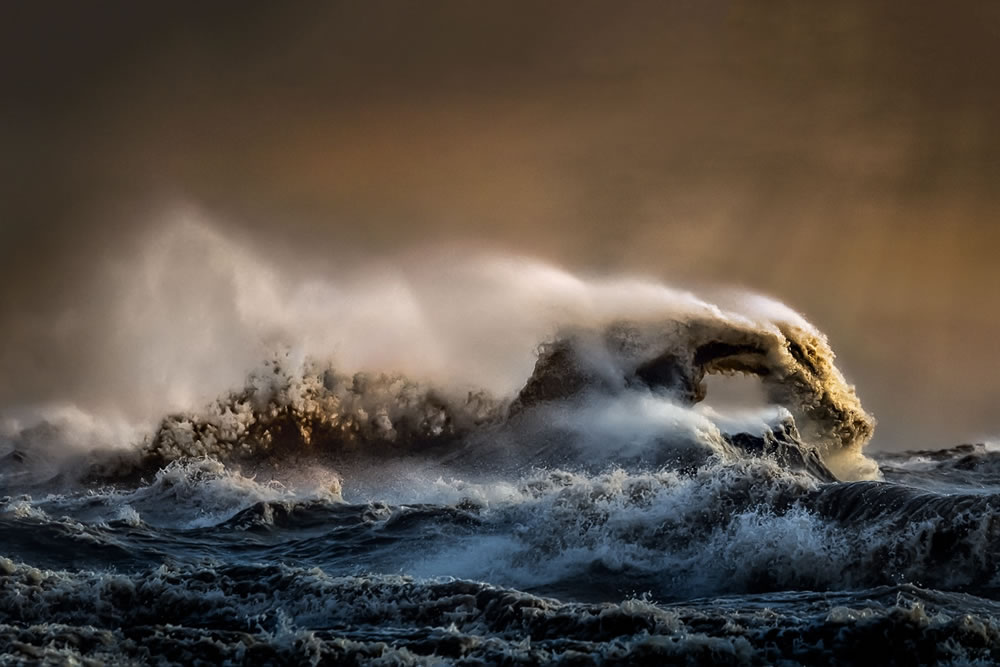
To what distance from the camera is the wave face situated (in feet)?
22.6

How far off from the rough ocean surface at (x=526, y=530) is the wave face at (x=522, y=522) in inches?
1.4

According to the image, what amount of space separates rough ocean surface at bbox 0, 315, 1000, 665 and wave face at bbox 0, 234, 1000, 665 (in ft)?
0.12

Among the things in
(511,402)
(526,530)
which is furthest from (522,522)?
(511,402)

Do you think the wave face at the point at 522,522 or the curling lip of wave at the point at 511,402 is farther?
the curling lip of wave at the point at 511,402

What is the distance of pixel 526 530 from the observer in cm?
1142

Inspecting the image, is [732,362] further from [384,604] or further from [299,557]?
[384,604]

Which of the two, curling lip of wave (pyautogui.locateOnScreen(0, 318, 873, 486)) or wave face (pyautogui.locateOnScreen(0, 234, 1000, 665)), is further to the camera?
curling lip of wave (pyautogui.locateOnScreen(0, 318, 873, 486))

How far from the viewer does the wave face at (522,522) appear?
22.6ft

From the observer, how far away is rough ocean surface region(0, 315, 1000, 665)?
22.4 ft

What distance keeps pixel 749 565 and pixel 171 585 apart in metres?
5.26

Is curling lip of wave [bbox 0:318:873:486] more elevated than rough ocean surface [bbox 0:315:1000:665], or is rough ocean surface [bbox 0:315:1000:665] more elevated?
curling lip of wave [bbox 0:318:873:486]

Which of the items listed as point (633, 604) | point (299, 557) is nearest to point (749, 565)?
point (633, 604)

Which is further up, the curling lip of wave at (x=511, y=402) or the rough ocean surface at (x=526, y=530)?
the curling lip of wave at (x=511, y=402)

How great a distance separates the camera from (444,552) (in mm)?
11094
